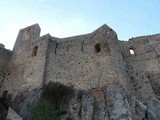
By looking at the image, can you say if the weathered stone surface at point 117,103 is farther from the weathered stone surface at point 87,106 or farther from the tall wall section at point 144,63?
the tall wall section at point 144,63

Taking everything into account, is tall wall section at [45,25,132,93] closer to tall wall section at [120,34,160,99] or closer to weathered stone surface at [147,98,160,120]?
tall wall section at [120,34,160,99]

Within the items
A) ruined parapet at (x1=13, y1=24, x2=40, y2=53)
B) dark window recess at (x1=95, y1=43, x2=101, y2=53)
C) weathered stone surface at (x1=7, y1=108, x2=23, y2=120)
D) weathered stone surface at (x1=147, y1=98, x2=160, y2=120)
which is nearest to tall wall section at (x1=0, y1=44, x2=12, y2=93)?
ruined parapet at (x1=13, y1=24, x2=40, y2=53)

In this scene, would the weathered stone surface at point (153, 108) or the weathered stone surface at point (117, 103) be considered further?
the weathered stone surface at point (153, 108)

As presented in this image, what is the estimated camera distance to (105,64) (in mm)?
19469

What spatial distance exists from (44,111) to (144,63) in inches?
464

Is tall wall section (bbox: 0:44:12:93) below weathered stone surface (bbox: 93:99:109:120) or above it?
above

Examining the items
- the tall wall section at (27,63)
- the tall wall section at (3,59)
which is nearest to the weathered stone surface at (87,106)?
the tall wall section at (27,63)

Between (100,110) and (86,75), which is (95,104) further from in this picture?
(86,75)

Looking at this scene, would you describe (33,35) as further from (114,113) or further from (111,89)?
(114,113)

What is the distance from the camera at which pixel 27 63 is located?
75.0 ft

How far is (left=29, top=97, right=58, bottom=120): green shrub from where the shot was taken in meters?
15.8

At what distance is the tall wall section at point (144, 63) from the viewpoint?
67.5ft

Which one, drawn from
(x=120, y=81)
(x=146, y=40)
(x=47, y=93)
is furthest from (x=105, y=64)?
(x=146, y=40)

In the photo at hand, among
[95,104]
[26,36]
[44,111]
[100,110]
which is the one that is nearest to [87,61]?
[95,104]
